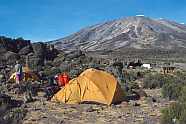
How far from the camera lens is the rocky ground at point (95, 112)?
1549cm

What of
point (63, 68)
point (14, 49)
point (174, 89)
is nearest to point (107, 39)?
point (14, 49)

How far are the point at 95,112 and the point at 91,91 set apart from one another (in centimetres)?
176

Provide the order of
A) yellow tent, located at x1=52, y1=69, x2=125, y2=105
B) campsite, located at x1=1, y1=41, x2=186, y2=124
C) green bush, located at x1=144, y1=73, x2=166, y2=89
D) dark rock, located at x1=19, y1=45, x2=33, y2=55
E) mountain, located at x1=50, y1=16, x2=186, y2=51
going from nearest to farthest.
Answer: campsite, located at x1=1, y1=41, x2=186, y2=124 < yellow tent, located at x1=52, y1=69, x2=125, y2=105 < green bush, located at x1=144, y1=73, x2=166, y2=89 < dark rock, located at x1=19, y1=45, x2=33, y2=55 < mountain, located at x1=50, y1=16, x2=186, y2=51

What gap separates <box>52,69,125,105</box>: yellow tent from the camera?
18.4m

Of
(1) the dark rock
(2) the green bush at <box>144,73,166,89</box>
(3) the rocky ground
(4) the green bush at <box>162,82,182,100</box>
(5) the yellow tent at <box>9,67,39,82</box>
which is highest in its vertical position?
(1) the dark rock

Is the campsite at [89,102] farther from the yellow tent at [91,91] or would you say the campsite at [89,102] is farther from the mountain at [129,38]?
the mountain at [129,38]

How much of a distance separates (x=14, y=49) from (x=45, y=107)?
27438mm

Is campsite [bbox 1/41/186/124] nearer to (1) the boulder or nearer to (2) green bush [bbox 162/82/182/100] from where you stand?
(2) green bush [bbox 162/82/182/100]

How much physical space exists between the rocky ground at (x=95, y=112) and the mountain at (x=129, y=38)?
402 feet

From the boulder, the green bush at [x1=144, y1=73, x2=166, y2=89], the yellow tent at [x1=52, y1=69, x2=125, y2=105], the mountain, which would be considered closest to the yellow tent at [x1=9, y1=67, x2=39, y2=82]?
the green bush at [x1=144, y1=73, x2=166, y2=89]

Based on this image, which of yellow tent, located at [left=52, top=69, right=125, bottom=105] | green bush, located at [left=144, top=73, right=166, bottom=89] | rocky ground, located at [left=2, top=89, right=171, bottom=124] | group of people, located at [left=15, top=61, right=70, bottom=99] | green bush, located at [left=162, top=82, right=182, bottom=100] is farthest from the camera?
green bush, located at [left=144, top=73, right=166, bottom=89]

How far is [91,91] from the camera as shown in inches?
729

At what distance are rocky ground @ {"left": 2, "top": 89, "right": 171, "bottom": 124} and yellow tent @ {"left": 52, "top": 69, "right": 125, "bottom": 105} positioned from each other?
12.8 inches

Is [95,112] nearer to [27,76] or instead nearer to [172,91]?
[172,91]
